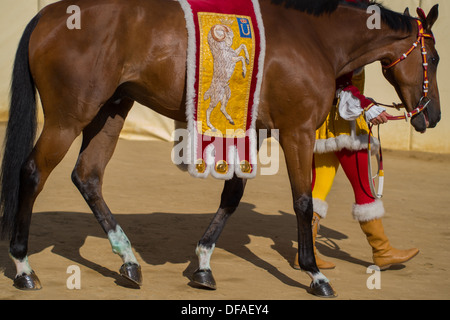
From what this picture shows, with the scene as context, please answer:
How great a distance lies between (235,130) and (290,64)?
525 millimetres

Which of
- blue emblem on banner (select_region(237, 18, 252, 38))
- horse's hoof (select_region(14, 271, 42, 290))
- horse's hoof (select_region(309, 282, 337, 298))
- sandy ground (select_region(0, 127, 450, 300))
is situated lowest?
sandy ground (select_region(0, 127, 450, 300))

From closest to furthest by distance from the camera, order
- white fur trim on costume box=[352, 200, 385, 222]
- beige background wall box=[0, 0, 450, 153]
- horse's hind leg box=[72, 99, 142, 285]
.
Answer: horse's hind leg box=[72, 99, 142, 285], white fur trim on costume box=[352, 200, 385, 222], beige background wall box=[0, 0, 450, 153]

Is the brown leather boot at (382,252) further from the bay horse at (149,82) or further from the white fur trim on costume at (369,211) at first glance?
the bay horse at (149,82)

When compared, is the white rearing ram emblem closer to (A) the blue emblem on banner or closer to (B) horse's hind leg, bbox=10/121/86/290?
(A) the blue emblem on banner

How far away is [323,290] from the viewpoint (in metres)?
4.21

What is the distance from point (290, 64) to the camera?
165 inches

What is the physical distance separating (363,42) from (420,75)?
0.45 m

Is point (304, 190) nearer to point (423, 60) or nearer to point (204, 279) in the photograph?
point (204, 279)

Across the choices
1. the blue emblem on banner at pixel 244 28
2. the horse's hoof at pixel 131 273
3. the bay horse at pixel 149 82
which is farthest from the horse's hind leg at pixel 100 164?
the blue emblem on banner at pixel 244 28

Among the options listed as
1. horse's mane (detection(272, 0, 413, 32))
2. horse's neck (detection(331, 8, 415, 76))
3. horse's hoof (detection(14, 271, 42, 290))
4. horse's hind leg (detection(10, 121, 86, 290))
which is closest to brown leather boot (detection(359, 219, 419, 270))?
horse's neck (detection(331, 8, 415, 76))

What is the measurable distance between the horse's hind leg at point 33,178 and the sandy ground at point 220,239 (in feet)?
0.43

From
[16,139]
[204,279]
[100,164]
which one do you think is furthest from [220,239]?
[16,139]

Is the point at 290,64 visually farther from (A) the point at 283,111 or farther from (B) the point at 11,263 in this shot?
(B) the point at 11,263

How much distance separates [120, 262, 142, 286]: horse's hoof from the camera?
419 centimetres
